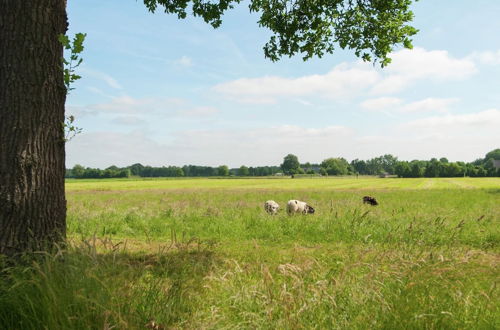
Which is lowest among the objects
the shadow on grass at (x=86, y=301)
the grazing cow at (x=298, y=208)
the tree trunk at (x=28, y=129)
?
the grazing cow at (x=298, y=208)

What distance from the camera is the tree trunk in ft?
15.6

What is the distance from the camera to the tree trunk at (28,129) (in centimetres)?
474

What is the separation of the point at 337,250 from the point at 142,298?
6.68 m

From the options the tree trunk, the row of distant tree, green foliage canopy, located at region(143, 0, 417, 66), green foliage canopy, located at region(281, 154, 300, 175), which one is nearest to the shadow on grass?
the tree trunk

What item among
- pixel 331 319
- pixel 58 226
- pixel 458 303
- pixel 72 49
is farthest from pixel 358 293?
pixel 72 49

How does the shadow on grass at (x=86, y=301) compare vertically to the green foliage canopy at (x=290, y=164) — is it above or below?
below

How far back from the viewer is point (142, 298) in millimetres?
3531

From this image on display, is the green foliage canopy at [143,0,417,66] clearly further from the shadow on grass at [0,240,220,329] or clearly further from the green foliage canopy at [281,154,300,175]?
the green foliage canopy at [281,154,300,175]

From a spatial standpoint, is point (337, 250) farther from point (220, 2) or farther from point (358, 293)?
point (220, 2)

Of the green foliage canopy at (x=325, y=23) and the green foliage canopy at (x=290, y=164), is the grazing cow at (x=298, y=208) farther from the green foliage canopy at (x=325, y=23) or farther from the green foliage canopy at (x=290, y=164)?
the green foliage canopy at (x=290, y=164)

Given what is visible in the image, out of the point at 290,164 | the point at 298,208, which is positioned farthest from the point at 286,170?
the point at 298,208

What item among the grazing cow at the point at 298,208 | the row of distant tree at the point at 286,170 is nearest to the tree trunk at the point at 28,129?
the grazing cow at the point at 298,208

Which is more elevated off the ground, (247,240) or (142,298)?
(142,298)

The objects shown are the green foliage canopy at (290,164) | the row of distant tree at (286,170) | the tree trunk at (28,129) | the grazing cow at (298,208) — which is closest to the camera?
the tree trunk at (28,129)
